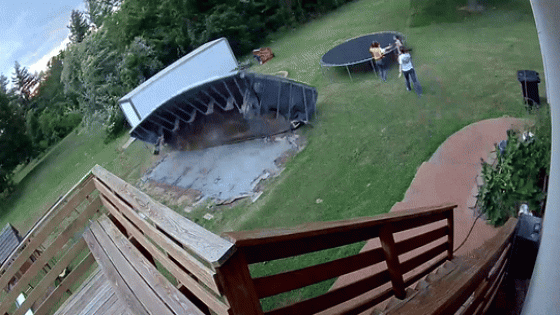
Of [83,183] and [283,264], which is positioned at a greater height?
[83,183]

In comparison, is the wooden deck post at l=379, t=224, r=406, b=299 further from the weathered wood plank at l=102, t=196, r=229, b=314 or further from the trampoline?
the trampoline

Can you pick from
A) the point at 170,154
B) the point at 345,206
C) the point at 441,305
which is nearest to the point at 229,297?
the point at 441,305

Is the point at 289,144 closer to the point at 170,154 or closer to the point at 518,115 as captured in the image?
the point at 170,154

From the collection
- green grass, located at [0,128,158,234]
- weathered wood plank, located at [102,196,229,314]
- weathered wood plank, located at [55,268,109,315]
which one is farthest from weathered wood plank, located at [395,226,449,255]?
green grass, located at [0,128,158,234]

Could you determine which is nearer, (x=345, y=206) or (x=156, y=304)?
(x=156, y=304)

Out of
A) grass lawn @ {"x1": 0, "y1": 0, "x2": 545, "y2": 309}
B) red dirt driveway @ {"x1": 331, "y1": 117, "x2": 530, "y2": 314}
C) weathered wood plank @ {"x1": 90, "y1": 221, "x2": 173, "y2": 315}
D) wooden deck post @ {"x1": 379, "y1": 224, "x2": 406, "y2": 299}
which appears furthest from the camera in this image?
grass lawn @ {"x1": 0, "y1": 0, "x2": 545, "y2": 309}

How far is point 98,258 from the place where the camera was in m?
3.40

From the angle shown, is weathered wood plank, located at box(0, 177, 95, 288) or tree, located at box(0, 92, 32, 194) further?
tree, located at box(0, 92, 32, 194)

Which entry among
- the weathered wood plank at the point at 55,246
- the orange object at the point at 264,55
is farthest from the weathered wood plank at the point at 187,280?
the orange object at the point at 264,55

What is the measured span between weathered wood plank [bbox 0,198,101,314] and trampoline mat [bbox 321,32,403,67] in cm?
966

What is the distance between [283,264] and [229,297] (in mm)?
5058

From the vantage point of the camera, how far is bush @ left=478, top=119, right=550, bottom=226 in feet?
13.6

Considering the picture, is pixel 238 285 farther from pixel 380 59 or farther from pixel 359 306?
pixel 380 59

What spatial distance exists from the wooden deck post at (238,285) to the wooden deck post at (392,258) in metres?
0.82
